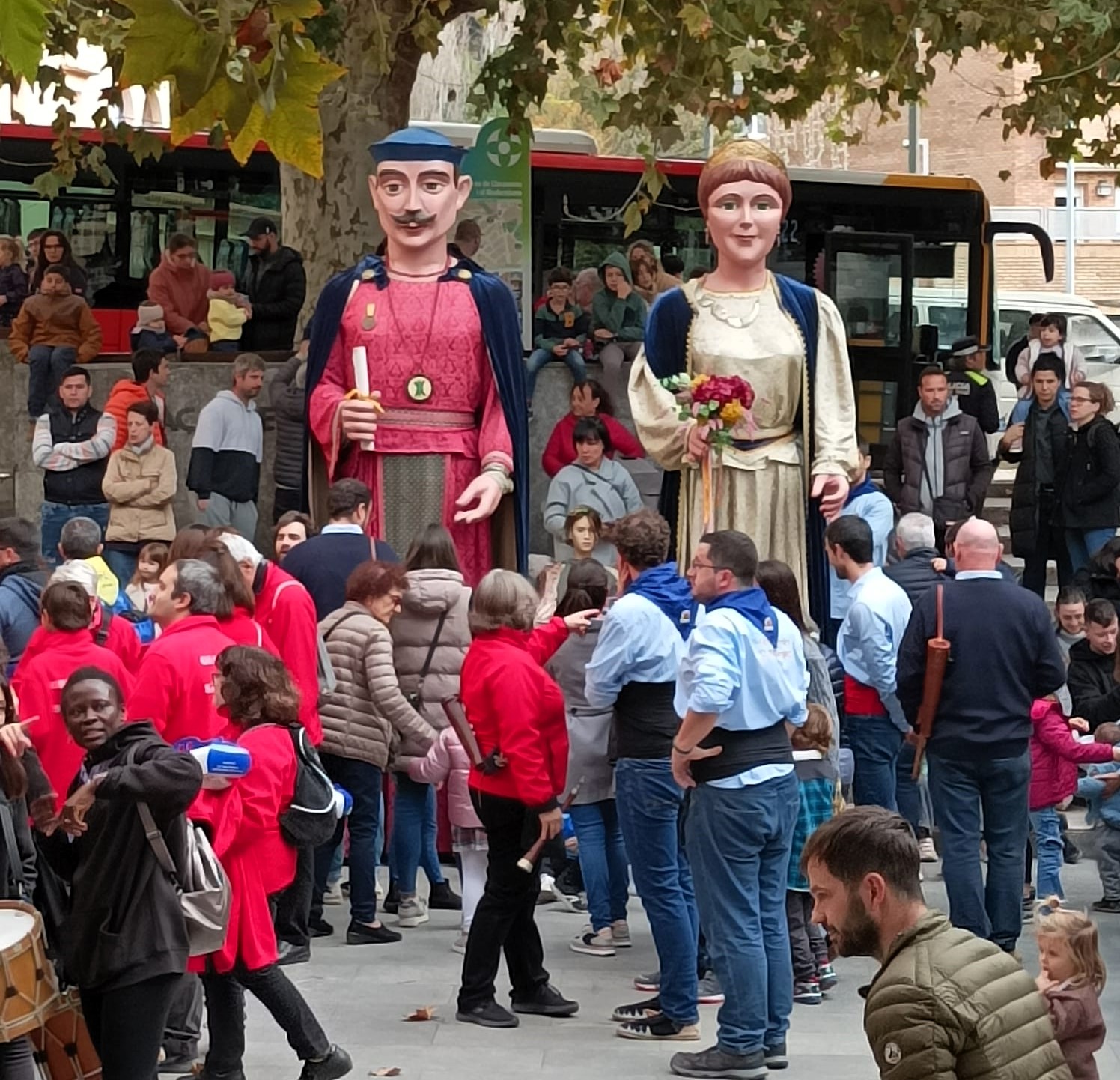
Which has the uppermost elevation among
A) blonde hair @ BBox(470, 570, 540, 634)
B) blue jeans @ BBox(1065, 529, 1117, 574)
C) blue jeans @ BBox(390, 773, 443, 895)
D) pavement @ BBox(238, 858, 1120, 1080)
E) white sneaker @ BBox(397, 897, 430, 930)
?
Result: blue jeans @ BBox(1065, 529, 1117, 574)

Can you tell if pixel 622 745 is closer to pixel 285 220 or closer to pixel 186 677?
pixel 186 677

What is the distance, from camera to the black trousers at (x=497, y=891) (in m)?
7.16

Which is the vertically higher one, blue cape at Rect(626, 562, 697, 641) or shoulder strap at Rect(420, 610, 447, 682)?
blue cape at Rect(626, 562, 697, 641)

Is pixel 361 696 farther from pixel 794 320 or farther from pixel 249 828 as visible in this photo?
pixel 794 320

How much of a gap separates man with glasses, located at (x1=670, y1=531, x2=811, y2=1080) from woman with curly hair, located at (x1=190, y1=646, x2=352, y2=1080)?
3.80ft

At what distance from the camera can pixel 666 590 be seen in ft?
24.1

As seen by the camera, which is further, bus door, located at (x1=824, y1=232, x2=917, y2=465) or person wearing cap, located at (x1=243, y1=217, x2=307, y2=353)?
bus door, located at (x1=824, y1=232, x2=917, y2=465)

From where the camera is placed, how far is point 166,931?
18.4 ft

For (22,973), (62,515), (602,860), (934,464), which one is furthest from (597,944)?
(934,464)

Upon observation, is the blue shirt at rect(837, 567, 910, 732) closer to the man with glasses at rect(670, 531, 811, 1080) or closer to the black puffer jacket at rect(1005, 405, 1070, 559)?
the man with glasses at rect(670, 531, 811, 1080)

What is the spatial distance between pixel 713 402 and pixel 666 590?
116cm

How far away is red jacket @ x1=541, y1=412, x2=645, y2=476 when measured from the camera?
13.1 meters

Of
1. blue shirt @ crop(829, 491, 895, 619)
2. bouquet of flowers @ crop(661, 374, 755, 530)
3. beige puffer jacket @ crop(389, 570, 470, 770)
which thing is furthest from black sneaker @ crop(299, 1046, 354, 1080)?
blue shirt @ crop(829, 491, 895, 619)

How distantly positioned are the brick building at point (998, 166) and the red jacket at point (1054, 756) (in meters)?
40.0
